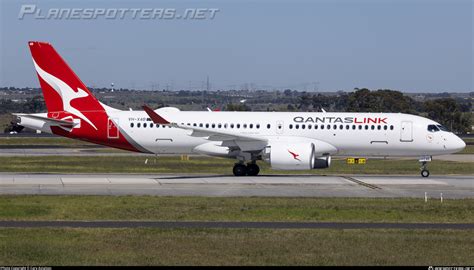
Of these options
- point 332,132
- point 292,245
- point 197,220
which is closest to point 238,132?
Answer: point 332,132

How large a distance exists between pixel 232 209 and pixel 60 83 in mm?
18681

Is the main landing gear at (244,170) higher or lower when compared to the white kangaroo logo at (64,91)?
lower

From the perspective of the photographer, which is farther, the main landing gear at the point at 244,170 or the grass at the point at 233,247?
the main landing gear at the point at 244,170

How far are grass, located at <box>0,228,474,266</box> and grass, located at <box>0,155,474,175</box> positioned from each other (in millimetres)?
23397

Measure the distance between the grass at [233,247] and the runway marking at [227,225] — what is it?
0.96m

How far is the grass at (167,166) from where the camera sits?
47.3m

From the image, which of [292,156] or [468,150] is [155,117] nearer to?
[292,156]

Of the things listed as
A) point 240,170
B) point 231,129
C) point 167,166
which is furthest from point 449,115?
point 240,170

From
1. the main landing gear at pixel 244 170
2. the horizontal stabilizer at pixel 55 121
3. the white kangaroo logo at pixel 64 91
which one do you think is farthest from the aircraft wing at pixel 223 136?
the white kangaroo logo at pixel 64 91

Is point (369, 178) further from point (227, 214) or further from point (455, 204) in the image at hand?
point (227, 214)

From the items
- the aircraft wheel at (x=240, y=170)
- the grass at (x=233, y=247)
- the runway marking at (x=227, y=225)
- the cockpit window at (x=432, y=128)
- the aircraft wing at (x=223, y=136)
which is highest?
the cockpit window at (x=432, y=128)

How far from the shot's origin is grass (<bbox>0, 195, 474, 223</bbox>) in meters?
26.1

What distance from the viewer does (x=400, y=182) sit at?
39250mm

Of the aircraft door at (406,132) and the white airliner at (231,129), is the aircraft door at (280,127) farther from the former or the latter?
the aircraft door at (406,132)
